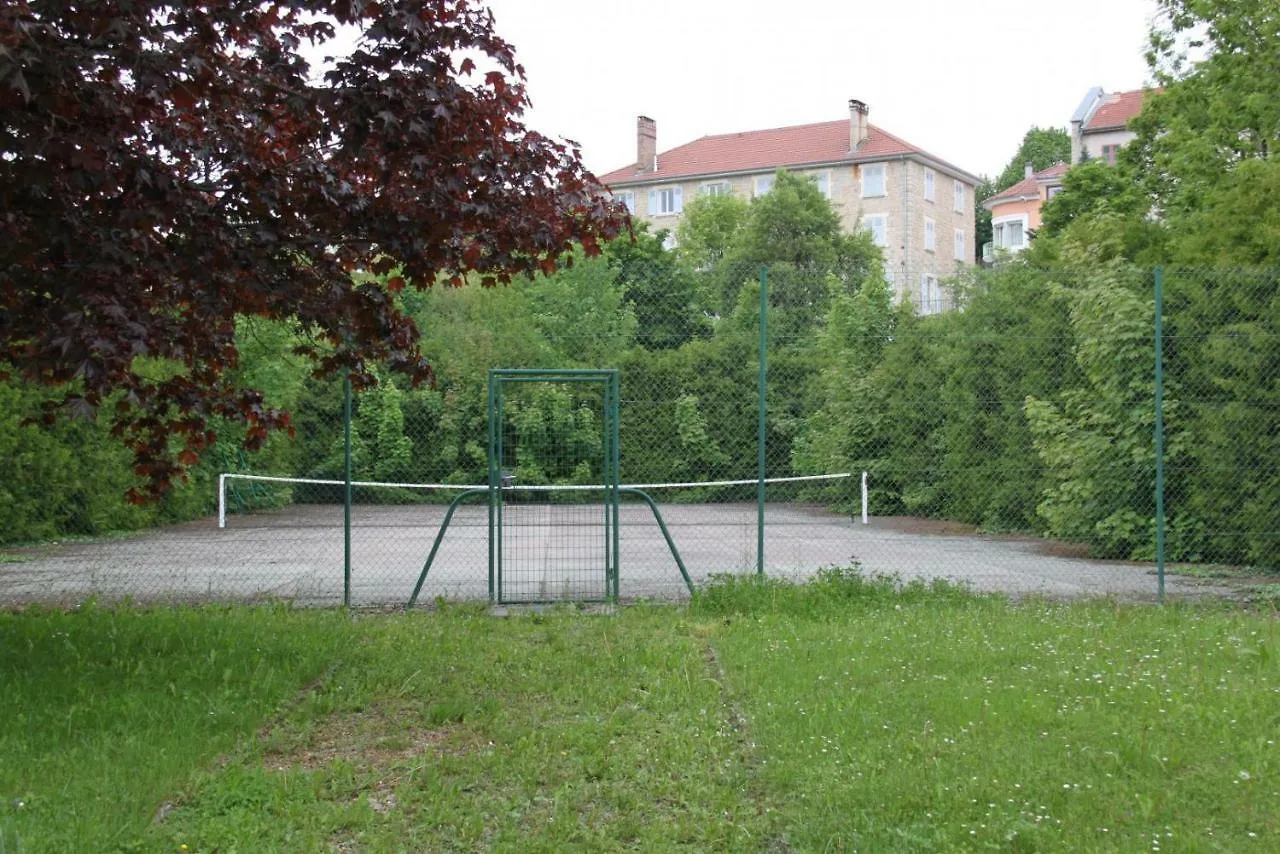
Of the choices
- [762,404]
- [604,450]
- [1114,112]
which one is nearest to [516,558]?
[604,450]

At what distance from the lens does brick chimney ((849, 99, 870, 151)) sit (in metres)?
59.3

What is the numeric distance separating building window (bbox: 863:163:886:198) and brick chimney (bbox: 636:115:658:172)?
11626 mm

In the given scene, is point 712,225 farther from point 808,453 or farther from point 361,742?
point 361,742

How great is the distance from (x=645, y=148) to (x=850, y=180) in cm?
1152

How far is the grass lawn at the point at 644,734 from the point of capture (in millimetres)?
5059

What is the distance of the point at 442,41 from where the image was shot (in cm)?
674

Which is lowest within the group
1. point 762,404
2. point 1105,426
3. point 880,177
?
point 1105,426

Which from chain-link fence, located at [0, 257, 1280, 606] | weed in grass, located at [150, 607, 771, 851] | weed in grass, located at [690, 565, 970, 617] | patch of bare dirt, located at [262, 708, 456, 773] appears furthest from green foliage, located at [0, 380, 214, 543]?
patch of bare dirt, located at [262, 708, 456, 773]

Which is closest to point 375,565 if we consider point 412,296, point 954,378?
point 954,378

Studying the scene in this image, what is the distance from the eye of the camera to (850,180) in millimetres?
59406

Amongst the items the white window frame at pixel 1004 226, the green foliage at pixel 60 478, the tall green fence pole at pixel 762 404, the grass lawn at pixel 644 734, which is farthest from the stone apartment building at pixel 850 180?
the grass lawn at pixel 644 734

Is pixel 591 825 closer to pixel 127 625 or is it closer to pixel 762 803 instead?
pixel 762 803

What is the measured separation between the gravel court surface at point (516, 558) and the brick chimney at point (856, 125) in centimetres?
4613

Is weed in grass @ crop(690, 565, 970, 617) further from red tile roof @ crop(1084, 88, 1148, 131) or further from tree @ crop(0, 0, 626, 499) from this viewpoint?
red tile roof @ crop(1084, 88, 1148, 131)
